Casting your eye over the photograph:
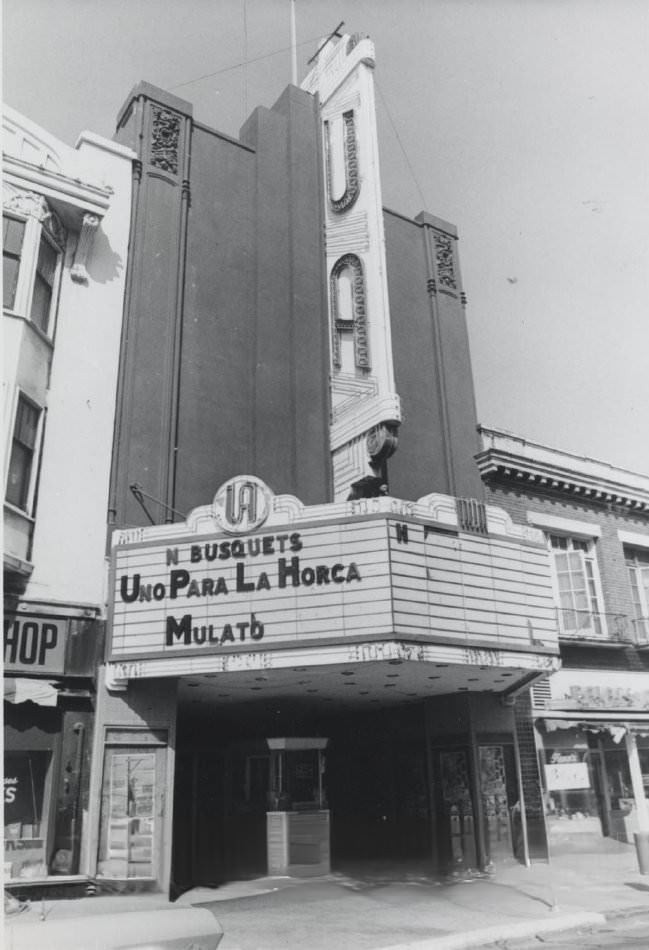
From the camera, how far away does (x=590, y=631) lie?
64.7 ft

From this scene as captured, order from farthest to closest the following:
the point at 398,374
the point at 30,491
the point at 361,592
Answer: the point at 398,374
the point at 30,491
the point at 361,592

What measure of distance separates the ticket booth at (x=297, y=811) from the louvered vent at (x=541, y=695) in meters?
5.03

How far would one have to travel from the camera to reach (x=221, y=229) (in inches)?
720

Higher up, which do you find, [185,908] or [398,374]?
[398,374]

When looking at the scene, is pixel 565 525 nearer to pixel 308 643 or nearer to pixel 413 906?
pixel 308 643

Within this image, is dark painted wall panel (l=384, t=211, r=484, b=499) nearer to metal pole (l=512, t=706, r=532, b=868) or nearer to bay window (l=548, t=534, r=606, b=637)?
bay window (l=548, t=534, r=606, b=637)

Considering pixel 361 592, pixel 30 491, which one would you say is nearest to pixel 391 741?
pixel 361 592

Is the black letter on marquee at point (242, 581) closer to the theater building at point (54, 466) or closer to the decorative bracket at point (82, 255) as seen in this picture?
the theater building at point (54, 466)

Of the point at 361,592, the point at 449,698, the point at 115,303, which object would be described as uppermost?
the point at 115,303

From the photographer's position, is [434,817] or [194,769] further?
[194,769]

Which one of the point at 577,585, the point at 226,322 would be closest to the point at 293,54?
the point at 226,322

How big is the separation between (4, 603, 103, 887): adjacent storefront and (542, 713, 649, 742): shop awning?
34.4ft

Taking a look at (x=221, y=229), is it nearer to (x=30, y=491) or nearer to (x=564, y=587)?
(x=30, y=491)

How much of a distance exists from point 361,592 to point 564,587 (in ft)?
31.0
